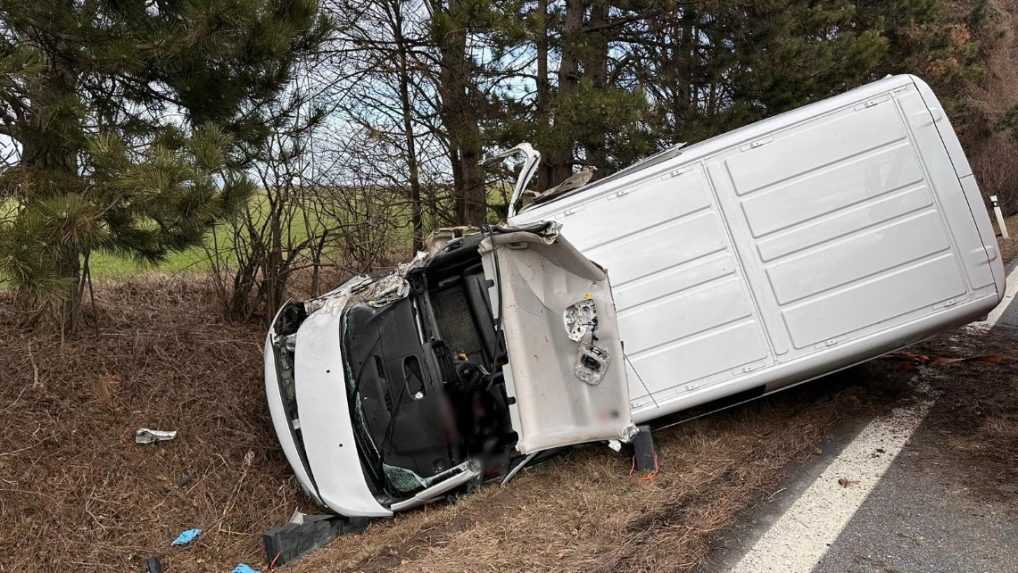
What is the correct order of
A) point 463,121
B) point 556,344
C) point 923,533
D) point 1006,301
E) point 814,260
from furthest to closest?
point 1006,301, point 463,121, point 814,260, point 556,344, point 923,533

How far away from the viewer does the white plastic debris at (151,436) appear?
5234mm

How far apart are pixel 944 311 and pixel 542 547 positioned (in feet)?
10.5

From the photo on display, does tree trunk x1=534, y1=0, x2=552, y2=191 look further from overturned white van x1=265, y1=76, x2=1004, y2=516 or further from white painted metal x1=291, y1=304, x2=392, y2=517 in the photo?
white painted metal x1=291, y1=304, x2=392, y2=517

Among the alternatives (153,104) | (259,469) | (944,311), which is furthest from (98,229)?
(944,311)

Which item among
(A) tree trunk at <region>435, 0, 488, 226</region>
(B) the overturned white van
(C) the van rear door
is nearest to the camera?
(C) the van rear door

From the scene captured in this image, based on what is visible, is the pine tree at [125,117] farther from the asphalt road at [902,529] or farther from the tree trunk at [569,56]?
the tree trunk at [569,56]

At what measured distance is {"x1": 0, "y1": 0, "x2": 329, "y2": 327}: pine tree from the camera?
11.8 feet

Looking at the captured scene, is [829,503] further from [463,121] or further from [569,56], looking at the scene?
[569,56]

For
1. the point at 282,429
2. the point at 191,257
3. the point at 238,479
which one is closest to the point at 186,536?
the point at 238,479

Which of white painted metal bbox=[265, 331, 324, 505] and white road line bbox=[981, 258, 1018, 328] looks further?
white road line bbox=[981, 258, 1018, 328]

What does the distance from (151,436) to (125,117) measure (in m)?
2.48

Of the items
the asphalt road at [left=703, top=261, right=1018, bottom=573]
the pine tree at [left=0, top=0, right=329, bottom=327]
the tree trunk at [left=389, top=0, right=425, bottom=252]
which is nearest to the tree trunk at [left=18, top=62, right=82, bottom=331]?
the pine tree at [left=0, top=0, right=329, bottom=327]

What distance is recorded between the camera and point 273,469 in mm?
5516

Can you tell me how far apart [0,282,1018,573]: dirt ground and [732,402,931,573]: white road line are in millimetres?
213
